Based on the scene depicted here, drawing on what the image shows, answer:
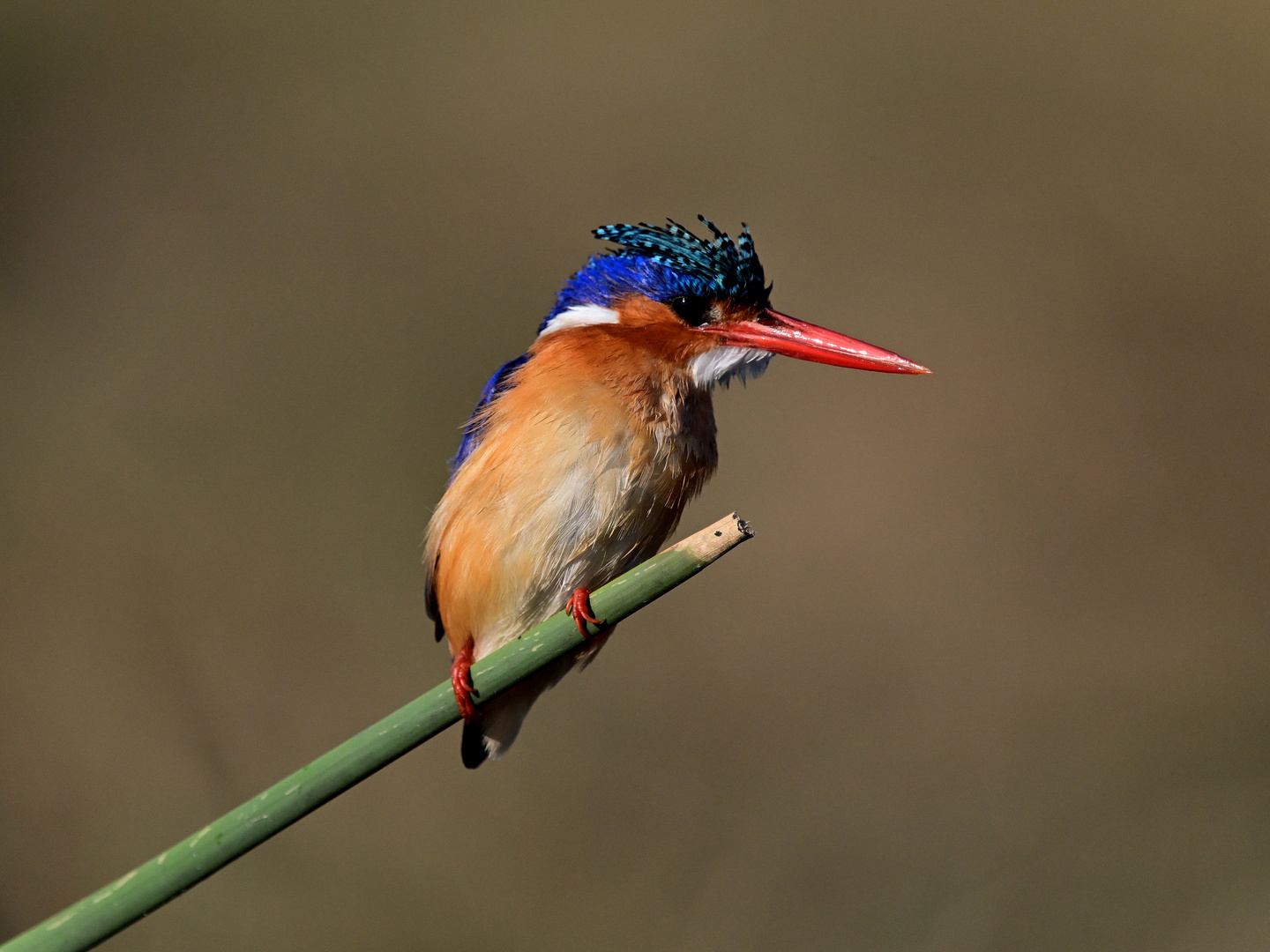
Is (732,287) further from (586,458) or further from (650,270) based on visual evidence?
(586,458)

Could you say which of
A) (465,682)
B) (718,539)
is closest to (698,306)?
(465,682)

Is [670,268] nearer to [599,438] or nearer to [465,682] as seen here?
[599,438]

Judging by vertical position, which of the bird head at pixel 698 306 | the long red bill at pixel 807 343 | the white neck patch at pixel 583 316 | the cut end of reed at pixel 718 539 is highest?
the white neck patch at pixel 583 316

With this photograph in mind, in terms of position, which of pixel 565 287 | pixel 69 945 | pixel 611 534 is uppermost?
pixel 565 287

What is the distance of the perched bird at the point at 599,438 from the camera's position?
865 millimetres

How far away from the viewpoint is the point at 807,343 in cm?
88

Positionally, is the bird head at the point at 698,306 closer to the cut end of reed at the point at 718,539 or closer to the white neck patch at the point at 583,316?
the white neck patch at the point at 583,316

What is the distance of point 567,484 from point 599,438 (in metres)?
0.05

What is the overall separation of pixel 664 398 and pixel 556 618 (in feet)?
1.52

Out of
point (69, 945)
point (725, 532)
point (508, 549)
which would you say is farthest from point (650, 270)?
point (69, 945)

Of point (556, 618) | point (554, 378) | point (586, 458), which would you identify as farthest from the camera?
point (554, 378)

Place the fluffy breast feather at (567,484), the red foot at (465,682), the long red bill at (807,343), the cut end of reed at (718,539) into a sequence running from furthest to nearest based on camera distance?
the fluffy breast feather at (567,484) < the long red bill at (807,343) < the red foot at (465,682) < the cut end of reed at (718,539)

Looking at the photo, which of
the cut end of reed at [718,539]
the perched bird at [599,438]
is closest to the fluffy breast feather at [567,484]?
the perched bird at [599,438]

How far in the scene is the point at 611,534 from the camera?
0.86m
